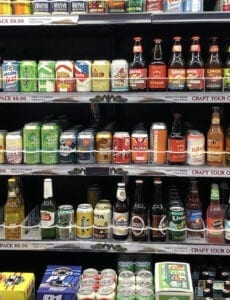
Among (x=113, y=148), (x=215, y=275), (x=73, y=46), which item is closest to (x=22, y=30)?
(x=73, y=46)

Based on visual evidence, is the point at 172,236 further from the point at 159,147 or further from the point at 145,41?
the point at 145,41

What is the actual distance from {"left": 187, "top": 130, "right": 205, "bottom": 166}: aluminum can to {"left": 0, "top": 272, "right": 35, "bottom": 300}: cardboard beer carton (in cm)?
100

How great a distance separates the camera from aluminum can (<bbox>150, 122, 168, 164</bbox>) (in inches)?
91.9

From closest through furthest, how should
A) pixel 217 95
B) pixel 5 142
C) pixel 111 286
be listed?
pixel 111 286
pixel 217 95
pixel 5 142

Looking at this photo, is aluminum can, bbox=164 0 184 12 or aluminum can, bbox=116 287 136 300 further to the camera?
aluminum can, bbox=164 0 184 12

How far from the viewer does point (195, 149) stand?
234 centimetres

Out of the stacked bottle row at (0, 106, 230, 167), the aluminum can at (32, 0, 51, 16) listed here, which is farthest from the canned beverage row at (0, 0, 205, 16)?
the stacked bottle row at (0, 106, 230, 167)

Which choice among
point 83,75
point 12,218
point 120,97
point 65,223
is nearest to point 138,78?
point 120,97

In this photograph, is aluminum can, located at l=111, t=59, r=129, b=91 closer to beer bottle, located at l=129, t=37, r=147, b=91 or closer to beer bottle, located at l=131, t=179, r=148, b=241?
beer bottle, located at l=129, t=37, r=147, b=91

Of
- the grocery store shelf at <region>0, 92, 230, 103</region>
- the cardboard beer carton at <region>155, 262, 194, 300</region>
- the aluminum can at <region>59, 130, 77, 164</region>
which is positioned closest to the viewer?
the cardboard beer carton at <region>155, 262, 194, 300</region>

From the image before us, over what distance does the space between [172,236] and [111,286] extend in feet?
1.52

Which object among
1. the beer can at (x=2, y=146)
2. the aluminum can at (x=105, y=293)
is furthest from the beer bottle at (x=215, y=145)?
the beer can at (x=2, y=146)

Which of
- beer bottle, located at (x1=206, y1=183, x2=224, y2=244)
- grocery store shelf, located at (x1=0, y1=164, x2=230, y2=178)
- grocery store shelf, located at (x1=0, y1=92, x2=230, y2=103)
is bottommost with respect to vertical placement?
beer bottle, located at (x1=206, y1=183, x2=224, y2=244)

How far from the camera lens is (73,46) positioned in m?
2.83
